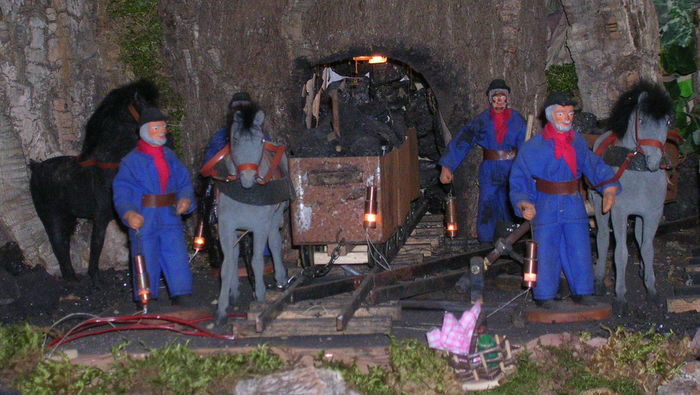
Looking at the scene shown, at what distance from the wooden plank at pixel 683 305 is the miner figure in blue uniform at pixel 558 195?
648 mm

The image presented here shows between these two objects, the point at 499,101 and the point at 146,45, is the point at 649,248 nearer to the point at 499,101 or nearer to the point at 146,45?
the point at 499,101

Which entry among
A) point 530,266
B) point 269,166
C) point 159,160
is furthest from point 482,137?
point 159,160

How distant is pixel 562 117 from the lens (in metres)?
7.32

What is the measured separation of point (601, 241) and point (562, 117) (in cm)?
140

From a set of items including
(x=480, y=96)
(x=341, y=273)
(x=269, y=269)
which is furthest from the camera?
(x=480, y=96)

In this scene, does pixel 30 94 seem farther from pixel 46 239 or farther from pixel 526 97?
pixel 526 97

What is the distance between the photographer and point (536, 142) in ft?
24.4

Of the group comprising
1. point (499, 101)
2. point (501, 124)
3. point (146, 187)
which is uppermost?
point (499, 101)

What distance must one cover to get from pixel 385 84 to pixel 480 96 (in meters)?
2.64

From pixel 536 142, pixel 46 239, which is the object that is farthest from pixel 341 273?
pixel 46 239

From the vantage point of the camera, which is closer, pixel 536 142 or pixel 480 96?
pixel 536 142

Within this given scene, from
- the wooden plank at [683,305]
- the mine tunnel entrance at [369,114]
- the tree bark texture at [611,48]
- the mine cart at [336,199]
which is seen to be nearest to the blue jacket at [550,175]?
the wooden plank at [683,305]

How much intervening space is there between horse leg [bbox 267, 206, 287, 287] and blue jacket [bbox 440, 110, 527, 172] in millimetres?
2383

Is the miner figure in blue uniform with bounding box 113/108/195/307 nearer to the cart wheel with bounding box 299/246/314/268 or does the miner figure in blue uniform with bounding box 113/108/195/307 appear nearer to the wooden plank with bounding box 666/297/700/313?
the cart wheel with bounding box 299/246/314/268
